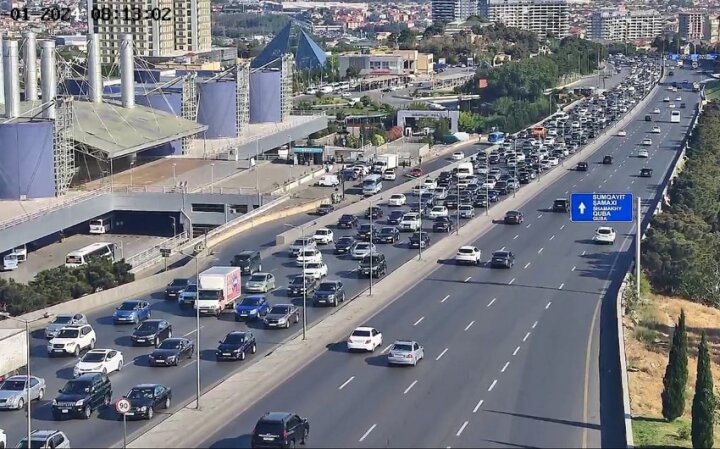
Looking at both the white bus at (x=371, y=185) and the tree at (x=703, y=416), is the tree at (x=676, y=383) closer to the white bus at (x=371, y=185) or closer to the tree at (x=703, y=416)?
the tree at (x=703, y=416)

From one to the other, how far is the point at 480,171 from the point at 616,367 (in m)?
45.7

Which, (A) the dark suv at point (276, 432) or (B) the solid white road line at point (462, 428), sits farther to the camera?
(B) the solid white road line at point (462, 428)

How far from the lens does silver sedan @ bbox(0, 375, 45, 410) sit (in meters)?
29.2

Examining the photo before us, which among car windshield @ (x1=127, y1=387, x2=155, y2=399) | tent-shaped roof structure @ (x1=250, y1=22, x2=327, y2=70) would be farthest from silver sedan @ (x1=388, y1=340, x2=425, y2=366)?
tent-shaped roof structure @ (x1=250, y1=22, x2=327, y2=70)

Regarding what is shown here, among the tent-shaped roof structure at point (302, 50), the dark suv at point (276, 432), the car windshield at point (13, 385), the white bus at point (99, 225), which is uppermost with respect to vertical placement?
the tent-shaped roof structure at point (302, 50)

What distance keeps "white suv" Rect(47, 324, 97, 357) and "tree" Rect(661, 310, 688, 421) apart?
1421cm

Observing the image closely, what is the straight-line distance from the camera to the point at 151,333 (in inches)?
1394

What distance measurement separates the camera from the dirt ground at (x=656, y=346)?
32.2m

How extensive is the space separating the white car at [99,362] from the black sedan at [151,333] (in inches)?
101

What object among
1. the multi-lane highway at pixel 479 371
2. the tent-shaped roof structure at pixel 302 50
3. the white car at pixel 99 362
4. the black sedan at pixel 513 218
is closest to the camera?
the multi-lane highway at pixel 479 371

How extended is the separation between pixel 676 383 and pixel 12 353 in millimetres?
15406

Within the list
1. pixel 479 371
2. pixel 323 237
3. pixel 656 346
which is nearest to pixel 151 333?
pixel 479 371

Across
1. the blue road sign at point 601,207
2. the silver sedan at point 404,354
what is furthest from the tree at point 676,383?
the blue road sign at point 601,207

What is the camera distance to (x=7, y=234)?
49.7 meters
